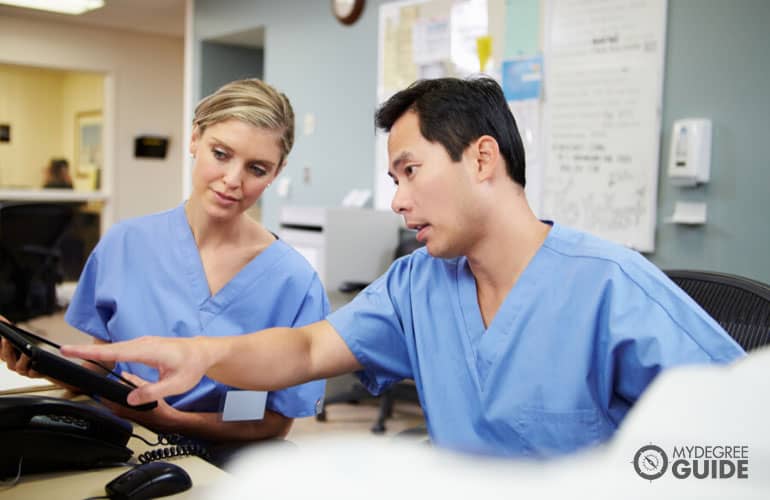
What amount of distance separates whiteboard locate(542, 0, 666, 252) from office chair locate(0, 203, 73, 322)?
10.7 feet

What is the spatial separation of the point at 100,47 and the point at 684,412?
8.09 metres

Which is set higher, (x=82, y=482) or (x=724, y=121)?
(x=724, y=121)

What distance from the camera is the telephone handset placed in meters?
0.97

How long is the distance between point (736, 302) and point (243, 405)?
30.9 inches

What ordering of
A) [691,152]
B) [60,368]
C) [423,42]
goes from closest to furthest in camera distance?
[60,368]
[691,152]
[423,42]

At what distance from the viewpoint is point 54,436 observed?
991 mm

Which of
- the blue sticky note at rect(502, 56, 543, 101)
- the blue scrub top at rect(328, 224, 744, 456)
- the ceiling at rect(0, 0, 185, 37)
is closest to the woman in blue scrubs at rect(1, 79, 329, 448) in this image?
the blue scrub top at rect(328, 224, 744, 456)

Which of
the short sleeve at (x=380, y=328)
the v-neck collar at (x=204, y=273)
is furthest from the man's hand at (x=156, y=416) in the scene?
the short sleeve at (x=380, y=328)

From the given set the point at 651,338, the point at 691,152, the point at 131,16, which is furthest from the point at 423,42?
the point at 131,16

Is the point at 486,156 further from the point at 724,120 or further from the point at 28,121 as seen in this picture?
the point at 28,121

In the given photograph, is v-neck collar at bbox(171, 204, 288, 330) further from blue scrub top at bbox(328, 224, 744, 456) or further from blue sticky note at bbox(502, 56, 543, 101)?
blue sticky note at bbox(502, 56, 543, 101)

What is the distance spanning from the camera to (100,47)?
7.64 m

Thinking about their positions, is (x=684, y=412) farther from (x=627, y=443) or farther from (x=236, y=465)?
(x=236, y=465)

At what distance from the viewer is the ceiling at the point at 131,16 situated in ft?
21.7
